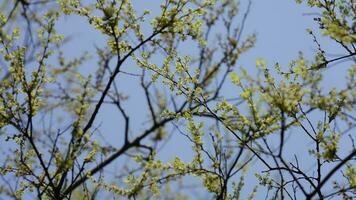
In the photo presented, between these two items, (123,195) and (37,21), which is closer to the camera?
(37,21)

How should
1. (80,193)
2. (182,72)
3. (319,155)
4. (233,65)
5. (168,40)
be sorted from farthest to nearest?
(233,65) → (168,40) → (80,193) → (182,72) → (319,155)

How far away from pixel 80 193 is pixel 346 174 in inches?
163

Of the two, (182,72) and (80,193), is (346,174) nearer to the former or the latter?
(182,72)

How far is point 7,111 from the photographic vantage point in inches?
185

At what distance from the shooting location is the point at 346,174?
13.4 feet

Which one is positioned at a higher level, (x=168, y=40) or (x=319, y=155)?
(x=168, y=40)

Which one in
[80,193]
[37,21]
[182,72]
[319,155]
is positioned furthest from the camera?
[80,193]

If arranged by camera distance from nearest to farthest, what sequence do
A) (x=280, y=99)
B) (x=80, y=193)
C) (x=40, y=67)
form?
(x=280, y=99), (x=40, y=67), (x=80, y=193)

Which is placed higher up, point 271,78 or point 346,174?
point 271,78

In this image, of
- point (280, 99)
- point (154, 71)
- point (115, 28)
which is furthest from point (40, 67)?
point (280, 99)

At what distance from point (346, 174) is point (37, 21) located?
10.8 feet

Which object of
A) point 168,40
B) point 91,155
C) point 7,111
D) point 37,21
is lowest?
point 91,155

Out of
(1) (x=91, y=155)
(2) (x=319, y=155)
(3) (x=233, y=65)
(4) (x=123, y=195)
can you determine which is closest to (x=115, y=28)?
(1) (x=91, y=155)

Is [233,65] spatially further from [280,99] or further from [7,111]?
Answer: [280,99]
